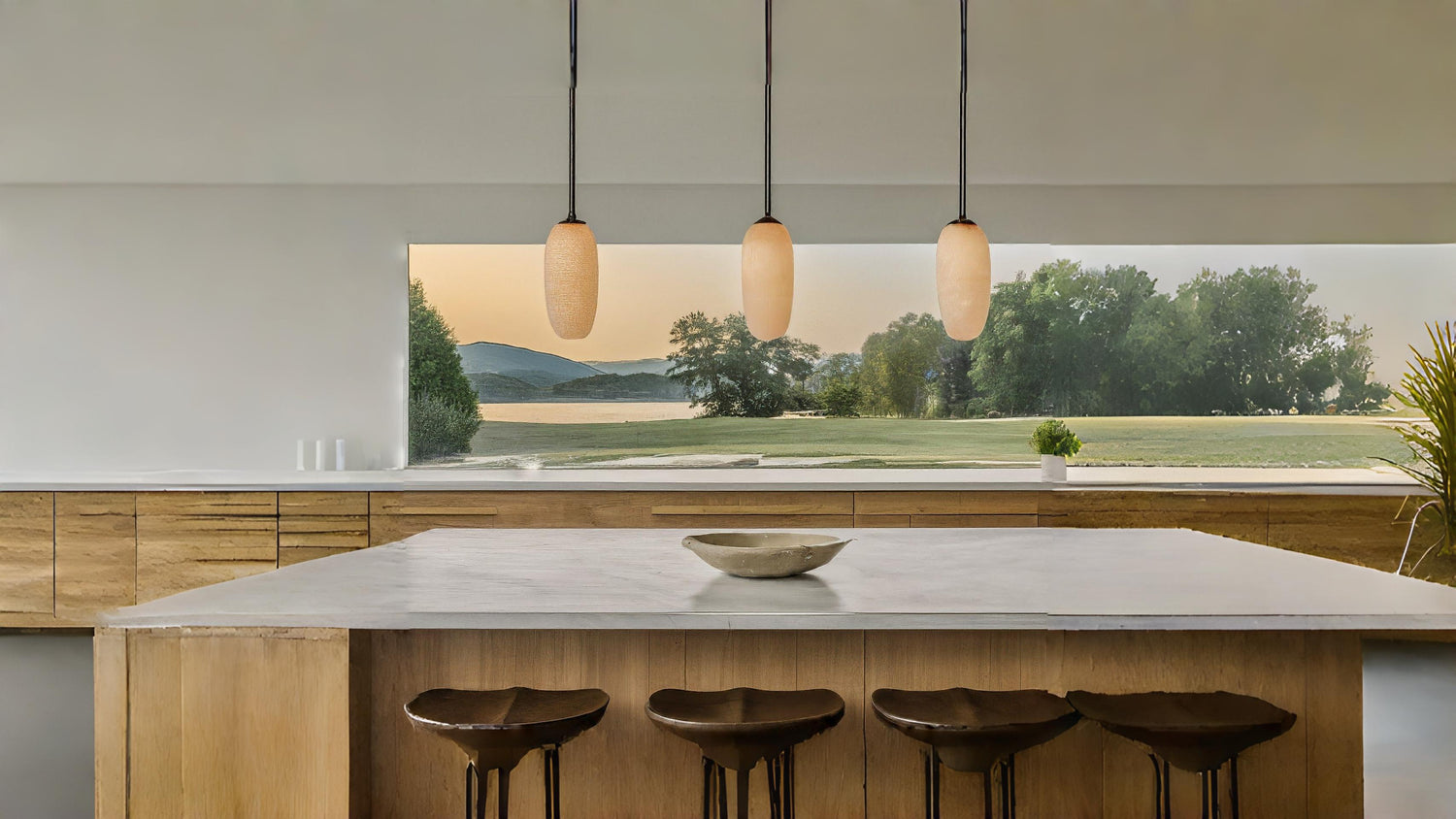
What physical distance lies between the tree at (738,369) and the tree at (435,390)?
42.4 inches

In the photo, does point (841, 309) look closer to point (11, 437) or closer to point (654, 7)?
point (654, 7)

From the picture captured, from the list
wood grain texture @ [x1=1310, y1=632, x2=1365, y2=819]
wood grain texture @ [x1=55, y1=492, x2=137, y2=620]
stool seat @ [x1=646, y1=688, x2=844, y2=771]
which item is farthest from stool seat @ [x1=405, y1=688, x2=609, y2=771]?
wood grain texture @ [x1=55, y1=492, x2=137, y2=620]

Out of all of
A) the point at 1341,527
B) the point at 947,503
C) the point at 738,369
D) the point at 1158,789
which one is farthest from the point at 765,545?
the point at 1341,527

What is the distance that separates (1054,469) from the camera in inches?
165

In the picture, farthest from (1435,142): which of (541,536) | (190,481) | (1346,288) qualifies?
(190,481)

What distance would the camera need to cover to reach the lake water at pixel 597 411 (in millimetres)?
4551

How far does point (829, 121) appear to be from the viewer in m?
3.84

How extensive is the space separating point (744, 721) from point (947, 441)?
317 centimetres

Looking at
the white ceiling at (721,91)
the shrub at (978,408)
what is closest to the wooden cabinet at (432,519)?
the shrub at (978,408)

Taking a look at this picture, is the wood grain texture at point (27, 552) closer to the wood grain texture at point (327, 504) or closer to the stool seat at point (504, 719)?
the wood grain texture at point (327, 504)

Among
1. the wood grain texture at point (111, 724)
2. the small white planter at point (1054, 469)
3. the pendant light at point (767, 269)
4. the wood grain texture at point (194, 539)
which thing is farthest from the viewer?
the small white planter at point (1054, 469)

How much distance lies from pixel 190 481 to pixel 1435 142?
228 inches

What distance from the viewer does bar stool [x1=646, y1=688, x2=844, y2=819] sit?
1.59 metres

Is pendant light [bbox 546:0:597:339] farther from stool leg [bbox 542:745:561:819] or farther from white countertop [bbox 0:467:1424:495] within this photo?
white countertop [bbox 0:467:1424:495]
